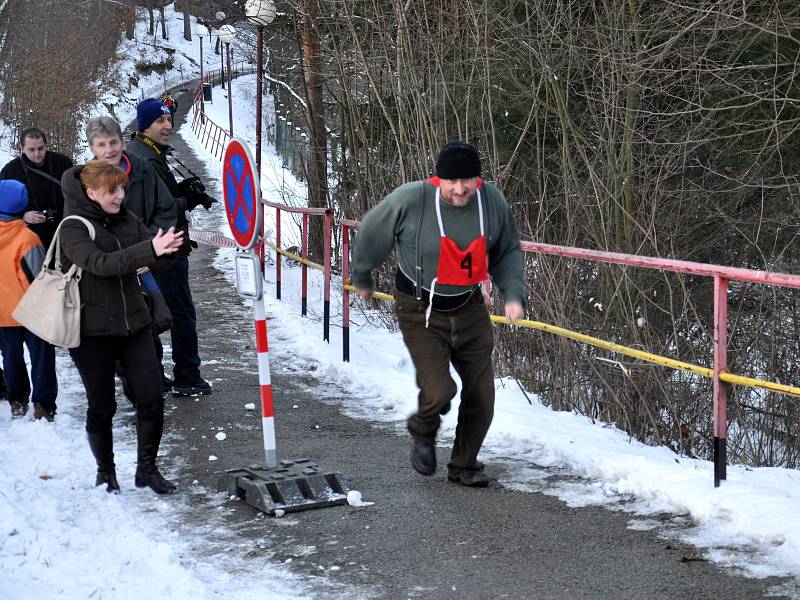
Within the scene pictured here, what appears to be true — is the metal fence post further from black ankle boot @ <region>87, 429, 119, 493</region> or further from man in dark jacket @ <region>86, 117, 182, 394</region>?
man in dark jacket @ <region>86, 117, 182, 394</region>

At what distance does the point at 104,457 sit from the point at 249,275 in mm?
1197

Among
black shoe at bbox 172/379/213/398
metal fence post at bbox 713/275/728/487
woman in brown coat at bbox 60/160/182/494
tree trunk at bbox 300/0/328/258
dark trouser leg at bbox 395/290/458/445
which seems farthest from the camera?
tree trunk at bbox 300/0/328/258

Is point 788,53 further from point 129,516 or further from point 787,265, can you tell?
point 129,516

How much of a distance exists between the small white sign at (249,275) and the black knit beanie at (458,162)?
43.8 inches

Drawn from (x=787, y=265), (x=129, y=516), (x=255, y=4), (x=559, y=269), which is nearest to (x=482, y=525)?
(x=129, y=516)

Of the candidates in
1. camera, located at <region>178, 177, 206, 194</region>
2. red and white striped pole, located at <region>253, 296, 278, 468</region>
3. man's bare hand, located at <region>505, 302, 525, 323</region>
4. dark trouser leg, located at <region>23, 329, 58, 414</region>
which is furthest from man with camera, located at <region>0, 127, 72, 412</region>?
man's bare hand, located at <region>505, 302, 525, 323</region>

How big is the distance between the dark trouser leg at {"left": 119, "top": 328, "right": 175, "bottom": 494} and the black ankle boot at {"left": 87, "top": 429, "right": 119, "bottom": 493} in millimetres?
151

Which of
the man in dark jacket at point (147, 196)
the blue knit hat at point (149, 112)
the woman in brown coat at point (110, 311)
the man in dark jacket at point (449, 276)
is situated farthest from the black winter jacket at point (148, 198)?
the man in dark jacket at point (449, 276)

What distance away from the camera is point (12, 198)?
23.6 ft

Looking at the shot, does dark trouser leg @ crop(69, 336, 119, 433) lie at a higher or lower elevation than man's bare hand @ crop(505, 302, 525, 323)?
lower

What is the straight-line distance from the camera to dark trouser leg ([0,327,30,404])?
7.26 m

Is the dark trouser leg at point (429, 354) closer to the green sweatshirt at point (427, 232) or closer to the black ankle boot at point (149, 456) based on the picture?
the green sweatshirt at point (427, 232)

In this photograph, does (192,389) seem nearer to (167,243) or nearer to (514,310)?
(167,243)

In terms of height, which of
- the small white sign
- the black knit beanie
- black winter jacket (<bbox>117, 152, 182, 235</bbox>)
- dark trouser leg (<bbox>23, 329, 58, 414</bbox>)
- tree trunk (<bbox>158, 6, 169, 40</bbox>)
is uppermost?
tree trunk (<bbox>158, 6, 169, 40</bbox>)
